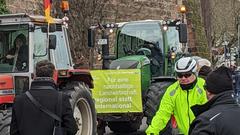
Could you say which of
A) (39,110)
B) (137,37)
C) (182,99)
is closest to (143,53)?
(137,37)

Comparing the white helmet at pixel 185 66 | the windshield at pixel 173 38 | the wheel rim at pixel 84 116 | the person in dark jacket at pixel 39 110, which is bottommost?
the wheel rim at pixel 84 116

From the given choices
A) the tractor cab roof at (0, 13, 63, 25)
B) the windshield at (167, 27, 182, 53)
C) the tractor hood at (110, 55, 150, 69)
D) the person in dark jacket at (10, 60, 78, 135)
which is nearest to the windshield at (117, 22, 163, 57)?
the windshield at (167, 27, 182, 53)

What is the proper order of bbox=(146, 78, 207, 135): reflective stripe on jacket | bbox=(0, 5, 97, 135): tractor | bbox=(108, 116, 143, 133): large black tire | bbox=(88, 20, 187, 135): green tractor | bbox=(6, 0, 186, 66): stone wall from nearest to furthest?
bbox=(146, 78, 207, 135): reflective stripe on jacket < bbox=(0, 5, 97, 135): tractor < bbox=(88, 20, 187, 135): green tractor < bbox=(108, 116, 143, 133): large black tire < bbox=(6, 0, 186, 66): stone wall

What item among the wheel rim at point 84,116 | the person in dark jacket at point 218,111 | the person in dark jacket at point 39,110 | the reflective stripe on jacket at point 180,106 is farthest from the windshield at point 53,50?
the person in dark jacket at point 218,111

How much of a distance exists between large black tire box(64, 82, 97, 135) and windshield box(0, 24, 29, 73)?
106cm

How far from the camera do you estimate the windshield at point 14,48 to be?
27.2 ft

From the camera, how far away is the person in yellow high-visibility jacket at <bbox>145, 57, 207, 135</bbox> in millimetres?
5523

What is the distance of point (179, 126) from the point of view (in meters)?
5.64

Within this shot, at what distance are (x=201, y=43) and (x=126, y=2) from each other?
8.33 meters

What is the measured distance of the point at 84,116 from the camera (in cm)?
961

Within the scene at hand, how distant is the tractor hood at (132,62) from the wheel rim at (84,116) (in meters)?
1.77

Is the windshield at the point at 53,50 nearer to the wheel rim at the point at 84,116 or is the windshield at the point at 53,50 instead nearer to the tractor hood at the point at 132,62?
the wheel rim at the point at 84,116

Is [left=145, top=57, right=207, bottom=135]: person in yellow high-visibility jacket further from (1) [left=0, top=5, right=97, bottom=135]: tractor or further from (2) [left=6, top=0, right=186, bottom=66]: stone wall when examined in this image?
(2) [left=6, top=0, right=186, bottom=66]: stone wall

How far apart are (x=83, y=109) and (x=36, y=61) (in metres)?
1.52
